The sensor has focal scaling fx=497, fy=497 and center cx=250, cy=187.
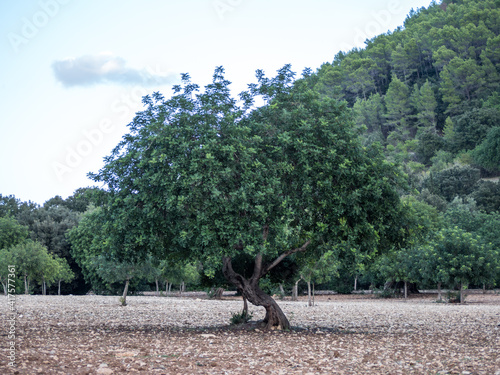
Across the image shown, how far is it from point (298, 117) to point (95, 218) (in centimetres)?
842

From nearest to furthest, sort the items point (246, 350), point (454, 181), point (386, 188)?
point (246, 350)
point (386, 188)
point (454, 181)

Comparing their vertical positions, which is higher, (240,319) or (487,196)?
(487,196)

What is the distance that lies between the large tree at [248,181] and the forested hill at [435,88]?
7134 centimetres

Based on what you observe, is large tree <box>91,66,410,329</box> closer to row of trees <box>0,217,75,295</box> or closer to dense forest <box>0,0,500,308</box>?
dense forest <box>0,0,500,308</box>

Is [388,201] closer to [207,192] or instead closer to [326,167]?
[326,167]

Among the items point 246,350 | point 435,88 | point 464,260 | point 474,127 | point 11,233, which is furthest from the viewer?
point 435,88

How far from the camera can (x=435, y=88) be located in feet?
436

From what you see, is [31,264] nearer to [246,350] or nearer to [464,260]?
[464,260]

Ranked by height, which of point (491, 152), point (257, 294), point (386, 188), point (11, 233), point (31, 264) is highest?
point (491, 152)

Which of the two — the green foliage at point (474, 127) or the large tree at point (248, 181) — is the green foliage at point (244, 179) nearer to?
→ the large tree at point (248, 181)

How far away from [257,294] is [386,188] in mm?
6367

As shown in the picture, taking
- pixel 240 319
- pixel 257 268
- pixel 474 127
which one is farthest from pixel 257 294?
pixel 474 127

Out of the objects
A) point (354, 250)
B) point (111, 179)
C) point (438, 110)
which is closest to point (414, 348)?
point (354, 250)

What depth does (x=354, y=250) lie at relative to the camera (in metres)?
18.3
